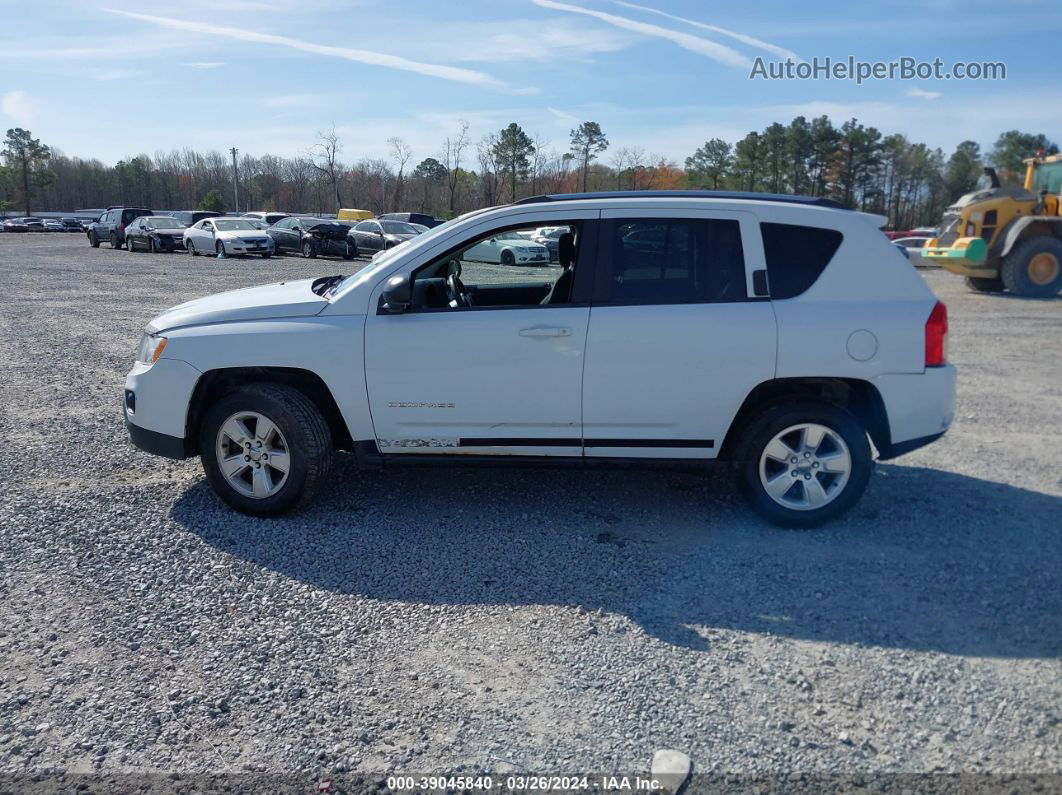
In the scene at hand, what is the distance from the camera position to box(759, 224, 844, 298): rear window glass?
201 inches

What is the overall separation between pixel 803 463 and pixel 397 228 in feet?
93.9

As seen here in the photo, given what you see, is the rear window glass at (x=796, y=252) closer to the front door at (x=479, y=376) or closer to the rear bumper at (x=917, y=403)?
the rear bumper at (x=917, y=403)

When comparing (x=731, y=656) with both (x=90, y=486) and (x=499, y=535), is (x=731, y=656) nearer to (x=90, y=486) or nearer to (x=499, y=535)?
(x=499, y=535)

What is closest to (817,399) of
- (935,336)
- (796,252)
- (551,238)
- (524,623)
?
(935,336)

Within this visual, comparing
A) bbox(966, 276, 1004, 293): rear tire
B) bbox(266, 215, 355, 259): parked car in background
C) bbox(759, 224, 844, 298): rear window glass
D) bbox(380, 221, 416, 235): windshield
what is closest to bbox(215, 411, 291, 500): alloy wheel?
bbox(759, 224, 844, 298): rear window glass

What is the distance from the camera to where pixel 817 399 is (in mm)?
5129

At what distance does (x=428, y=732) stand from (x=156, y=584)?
6.44ft

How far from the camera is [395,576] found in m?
4.57

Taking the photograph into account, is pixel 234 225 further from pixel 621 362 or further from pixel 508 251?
pixel 621 362

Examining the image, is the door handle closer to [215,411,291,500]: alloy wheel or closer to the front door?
the front door

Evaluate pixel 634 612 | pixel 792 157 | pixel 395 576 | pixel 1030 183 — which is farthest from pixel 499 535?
pixel 792 157

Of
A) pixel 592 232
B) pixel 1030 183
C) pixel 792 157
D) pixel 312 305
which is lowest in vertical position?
pixel 312 305

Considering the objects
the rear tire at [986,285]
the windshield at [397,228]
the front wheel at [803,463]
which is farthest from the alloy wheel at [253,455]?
the windshield at [397,228]

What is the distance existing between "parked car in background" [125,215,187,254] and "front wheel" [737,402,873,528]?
1403 inches
